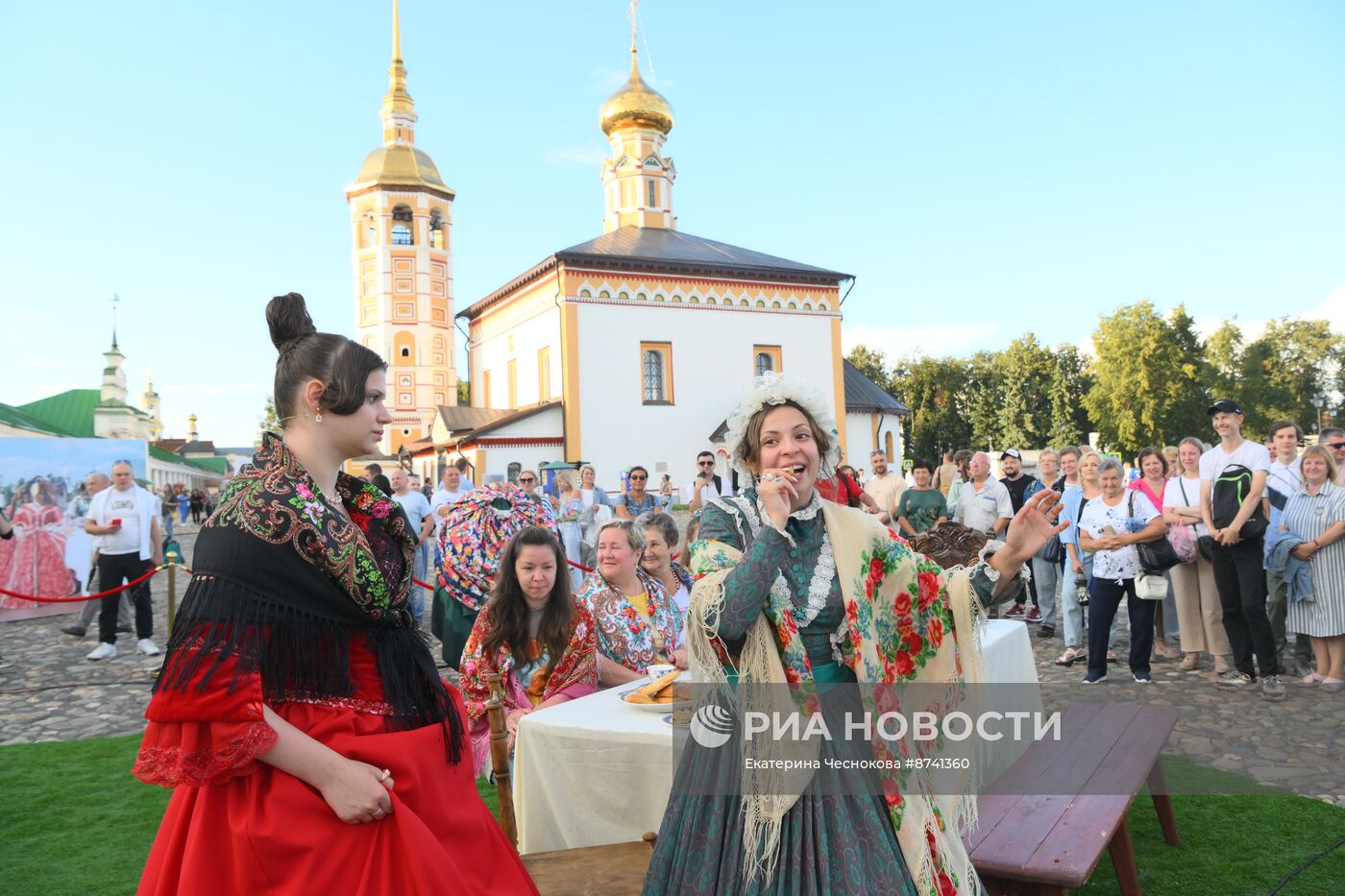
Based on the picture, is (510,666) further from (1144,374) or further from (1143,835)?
(1144,374)

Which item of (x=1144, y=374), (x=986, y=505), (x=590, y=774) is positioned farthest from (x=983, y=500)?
(x=1144, y=374)

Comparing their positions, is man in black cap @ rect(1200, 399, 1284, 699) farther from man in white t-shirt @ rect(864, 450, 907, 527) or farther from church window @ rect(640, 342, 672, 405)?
church window @ rect(640, 342, 672, 405)

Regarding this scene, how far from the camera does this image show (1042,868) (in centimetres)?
284

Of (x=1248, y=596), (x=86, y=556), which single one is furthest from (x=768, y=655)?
(x=86, y=556)

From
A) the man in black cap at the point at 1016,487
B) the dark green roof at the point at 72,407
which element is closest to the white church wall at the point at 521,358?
the dark green roof at the point at 72,407

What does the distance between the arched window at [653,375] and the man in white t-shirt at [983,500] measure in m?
22.7

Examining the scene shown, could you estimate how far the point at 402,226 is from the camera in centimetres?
4225

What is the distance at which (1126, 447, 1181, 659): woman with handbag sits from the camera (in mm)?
7855

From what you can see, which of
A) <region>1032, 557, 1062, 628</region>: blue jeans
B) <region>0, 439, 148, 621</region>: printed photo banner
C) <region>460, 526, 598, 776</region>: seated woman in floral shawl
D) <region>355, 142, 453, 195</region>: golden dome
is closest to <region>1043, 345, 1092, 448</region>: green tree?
<region>355, 142, 453, 195</region>: golden dome

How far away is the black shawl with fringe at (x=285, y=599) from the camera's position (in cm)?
183

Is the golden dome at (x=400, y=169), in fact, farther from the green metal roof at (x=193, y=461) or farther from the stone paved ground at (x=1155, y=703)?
the stone paved ground at (x=1155, y=703)

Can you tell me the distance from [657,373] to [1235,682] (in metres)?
25.6

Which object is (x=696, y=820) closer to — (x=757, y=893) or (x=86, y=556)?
(x=757, y=893)

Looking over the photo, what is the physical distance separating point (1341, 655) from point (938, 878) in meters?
6.09
